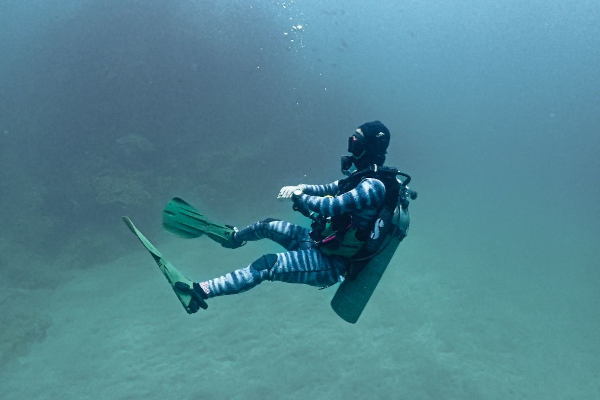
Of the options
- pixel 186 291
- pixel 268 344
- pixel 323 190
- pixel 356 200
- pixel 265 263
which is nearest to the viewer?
pixel 356 200

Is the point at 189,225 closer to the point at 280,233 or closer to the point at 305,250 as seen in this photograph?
the point at 280,233

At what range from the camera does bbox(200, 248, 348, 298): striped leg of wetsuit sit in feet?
14.5

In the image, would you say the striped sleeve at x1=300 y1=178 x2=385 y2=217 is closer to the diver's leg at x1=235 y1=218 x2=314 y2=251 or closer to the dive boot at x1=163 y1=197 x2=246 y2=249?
the diver's leg at x1=235 y1=218 x2=314 y2=251

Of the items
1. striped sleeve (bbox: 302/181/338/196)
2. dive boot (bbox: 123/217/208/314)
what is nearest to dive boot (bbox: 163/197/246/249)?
dive boot (bbox: 123/217/208/314)

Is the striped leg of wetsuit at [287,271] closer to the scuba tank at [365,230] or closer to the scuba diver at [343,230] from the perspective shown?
the scuba diver at [343,230]

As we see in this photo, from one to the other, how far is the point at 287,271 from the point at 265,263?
0.29m

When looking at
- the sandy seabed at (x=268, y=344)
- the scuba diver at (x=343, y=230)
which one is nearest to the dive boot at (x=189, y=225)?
the scuba diver at (x=343, y=230)

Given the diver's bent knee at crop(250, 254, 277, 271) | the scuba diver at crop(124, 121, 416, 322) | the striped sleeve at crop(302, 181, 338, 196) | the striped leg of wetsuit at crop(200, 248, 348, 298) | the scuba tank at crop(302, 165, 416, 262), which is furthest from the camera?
the striped sleeve at crop(302, 181, 338, 196)

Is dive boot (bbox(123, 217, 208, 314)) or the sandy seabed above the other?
the sandy seabed

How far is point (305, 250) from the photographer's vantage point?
15.8ft

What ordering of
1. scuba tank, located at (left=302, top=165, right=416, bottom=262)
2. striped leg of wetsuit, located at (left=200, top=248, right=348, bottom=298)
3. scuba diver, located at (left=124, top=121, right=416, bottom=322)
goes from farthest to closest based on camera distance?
1. striped leg of wetsuit, located at (left=200, top=248, right=348, bottom=298)
2. scuba tank, located at (left=302, top=165, right=416, bottom=262)
3. scuba diver, located at (left=124, top=121, right=416, bottom=322)

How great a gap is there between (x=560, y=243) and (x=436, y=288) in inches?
921

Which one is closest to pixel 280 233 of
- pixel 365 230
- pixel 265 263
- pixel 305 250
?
pixel 305 250

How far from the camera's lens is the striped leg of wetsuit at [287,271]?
4430 mm
